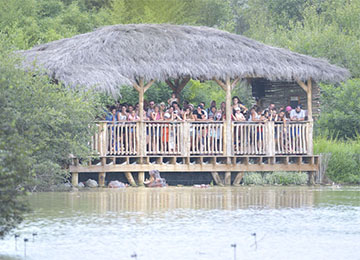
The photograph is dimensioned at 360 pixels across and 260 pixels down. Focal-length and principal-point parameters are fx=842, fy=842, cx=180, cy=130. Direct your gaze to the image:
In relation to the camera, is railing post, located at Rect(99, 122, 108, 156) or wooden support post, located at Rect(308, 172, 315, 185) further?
wooden support post, located at Rect(308, 172, 315, 185)

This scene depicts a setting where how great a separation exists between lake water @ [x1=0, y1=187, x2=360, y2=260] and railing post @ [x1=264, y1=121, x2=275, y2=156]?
9.74ft

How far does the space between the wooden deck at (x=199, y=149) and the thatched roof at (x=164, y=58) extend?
1.35 m

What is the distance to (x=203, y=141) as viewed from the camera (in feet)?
73.7

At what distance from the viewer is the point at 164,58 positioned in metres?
21.5

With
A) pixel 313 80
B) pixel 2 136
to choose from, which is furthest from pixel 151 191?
pixel 2 136

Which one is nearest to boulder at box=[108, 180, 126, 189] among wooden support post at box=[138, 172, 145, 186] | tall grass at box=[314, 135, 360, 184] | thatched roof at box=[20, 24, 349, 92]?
wooden support post at box=[138, 172, 145, 186]

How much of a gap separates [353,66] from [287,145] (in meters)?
9.18

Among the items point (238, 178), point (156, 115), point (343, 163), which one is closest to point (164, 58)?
point (156, 115)

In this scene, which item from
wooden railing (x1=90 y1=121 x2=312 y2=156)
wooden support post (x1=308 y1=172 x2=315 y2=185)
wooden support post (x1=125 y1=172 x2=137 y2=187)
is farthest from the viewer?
wooden support post (x1=308 y1=172 x2=315 y2=185)

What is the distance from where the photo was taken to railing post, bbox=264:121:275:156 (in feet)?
73.1

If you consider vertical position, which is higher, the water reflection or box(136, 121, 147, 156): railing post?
box(136, 121, 147, 156): railing post

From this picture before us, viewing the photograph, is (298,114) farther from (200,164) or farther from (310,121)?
(200,164)

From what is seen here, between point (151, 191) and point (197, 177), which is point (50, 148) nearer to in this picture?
point (151, 191)

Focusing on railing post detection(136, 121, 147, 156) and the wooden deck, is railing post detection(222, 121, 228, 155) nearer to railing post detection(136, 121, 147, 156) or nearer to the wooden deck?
the wooden deck
